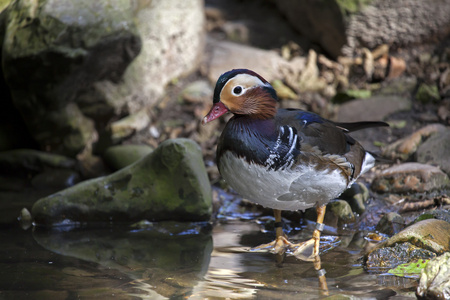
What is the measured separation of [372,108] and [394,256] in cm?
337

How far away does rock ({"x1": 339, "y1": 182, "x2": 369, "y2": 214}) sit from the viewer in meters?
4.86

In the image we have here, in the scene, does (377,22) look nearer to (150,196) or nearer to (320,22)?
(320,22)

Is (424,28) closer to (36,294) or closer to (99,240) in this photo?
(99,240)

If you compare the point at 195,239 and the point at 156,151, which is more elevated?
the point at 156,151

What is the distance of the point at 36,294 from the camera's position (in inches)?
129

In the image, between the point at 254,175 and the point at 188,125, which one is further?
the point at 188,125

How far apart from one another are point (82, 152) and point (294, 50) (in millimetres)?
3516

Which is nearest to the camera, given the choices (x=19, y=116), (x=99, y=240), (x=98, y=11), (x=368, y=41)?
(x=99, y=240)

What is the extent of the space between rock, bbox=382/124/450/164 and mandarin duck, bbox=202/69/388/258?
1.83 metres

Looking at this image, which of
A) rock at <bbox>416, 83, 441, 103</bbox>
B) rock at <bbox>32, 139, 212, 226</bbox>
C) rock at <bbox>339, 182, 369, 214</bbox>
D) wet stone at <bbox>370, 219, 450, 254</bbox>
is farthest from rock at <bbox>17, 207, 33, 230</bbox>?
rock at <bbox>416, 83, 441, 103</bbox>

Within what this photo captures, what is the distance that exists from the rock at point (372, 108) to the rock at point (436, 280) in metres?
3.66

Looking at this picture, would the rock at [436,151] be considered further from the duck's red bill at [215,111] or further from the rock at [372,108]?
the duck's red bill at [215,111]

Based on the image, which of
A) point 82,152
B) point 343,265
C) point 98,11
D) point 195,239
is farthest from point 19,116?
point 343,265

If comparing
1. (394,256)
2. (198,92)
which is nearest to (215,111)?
(394,256)
